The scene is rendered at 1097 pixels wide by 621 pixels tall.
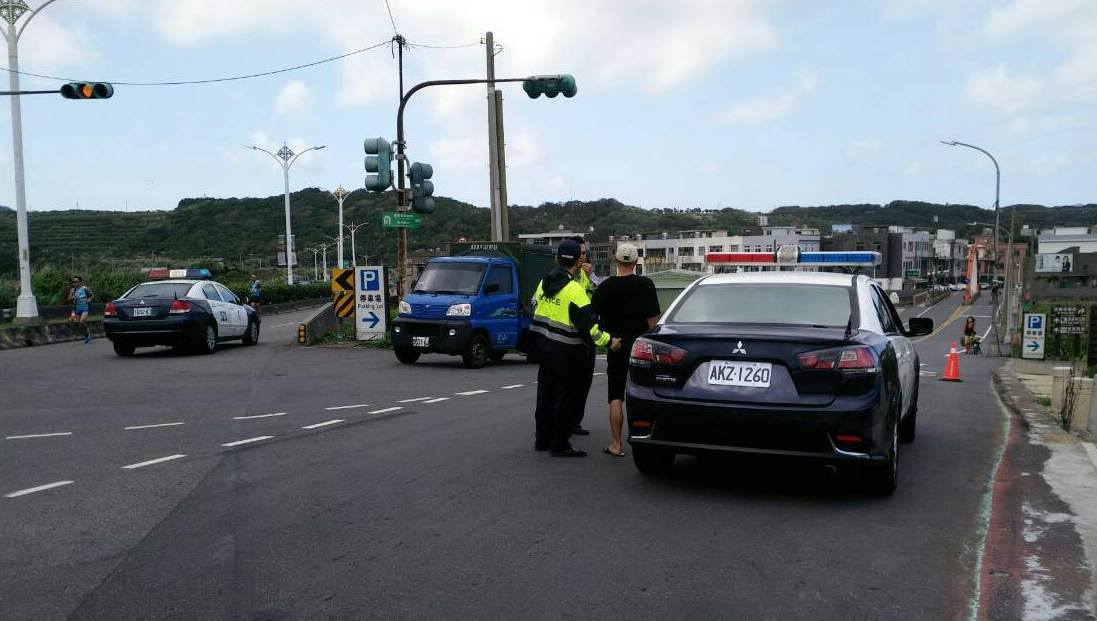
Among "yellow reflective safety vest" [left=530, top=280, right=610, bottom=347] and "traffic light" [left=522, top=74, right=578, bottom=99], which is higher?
"traffic light" [left=522, top=74, right=578, bottom=99]

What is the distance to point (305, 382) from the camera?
14.5 metres

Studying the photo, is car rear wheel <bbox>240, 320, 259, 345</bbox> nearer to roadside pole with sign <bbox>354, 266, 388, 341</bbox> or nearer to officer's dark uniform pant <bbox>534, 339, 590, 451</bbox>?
roadside pole with sign <bbox>354, 266, 388, 341</bbox>

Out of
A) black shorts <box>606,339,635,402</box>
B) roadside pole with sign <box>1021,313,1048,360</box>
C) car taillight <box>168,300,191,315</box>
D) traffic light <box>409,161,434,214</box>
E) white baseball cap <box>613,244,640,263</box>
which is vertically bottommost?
roadside pole with sign <box>1021,313,1048,360</box>

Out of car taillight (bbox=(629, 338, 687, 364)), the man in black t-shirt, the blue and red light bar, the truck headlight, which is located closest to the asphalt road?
the man in black t-shirt

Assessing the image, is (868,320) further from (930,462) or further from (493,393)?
(493,393)

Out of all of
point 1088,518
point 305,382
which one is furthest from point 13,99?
point 1088,518

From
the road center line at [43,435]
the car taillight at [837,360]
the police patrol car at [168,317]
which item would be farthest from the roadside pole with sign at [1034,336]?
the road center line at [43,435]

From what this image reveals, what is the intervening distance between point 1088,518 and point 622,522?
2915 millimetres

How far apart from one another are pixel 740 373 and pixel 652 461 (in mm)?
1210

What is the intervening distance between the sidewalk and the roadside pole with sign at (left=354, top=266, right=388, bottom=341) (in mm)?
15034

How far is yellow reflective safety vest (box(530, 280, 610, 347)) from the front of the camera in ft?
26.0

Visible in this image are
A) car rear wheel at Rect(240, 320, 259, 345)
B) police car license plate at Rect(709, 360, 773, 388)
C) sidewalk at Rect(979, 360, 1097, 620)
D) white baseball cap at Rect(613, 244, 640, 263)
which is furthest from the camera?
car rear wheel at Rect(240, 320, 259, 345)

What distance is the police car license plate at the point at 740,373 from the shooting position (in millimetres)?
6152

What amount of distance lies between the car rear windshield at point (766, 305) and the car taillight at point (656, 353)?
49 cm
